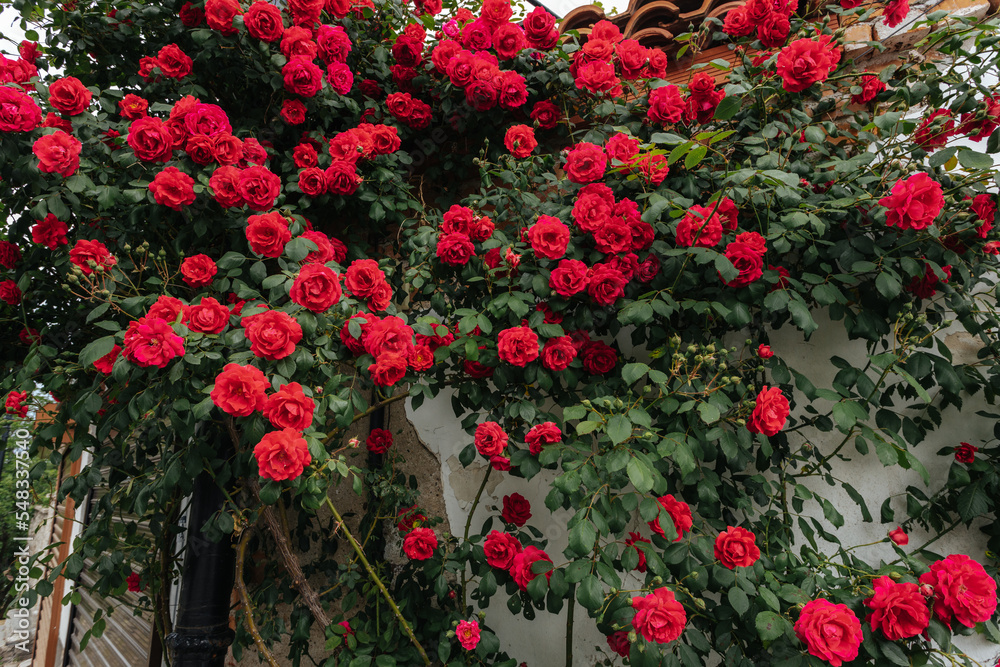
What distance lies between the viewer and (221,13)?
1.46 m

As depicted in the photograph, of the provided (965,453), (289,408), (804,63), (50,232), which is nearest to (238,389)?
(289,408)

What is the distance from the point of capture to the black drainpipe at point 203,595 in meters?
1.57

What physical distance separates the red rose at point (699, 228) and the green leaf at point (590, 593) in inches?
32.9

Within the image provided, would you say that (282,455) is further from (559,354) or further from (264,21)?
(264,21)

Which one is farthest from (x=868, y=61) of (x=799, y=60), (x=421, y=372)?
(x=421, y=372)

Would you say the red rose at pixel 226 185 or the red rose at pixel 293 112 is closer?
the red rose at pixel 226 185

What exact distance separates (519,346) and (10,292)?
5.73 feet

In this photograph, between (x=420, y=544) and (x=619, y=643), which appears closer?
(x=619, y=643)

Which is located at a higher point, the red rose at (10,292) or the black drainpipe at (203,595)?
the red rose at (10,292)

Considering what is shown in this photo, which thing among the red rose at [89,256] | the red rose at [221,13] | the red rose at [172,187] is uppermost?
the red rose at [221,13]

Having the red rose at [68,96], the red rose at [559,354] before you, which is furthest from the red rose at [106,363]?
the red rose at [559,354]

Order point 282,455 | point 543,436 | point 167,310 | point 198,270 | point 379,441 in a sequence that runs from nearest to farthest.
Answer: point 282,455, point 167,310, point 543,436, point 198,270, point 379,441

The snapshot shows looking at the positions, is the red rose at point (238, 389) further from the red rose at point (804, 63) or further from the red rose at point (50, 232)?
the red rose at point (804, 63)

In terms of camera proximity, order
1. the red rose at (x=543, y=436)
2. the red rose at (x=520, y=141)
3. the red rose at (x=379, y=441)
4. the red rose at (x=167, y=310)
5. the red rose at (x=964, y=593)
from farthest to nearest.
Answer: the red rose at (x=379, y=441) → the red rose at (x=520, y=141) → the red rose at (x=543, y=436) → the red rose at (x=167, y=310) → the red rose at (x=964, y=593)
